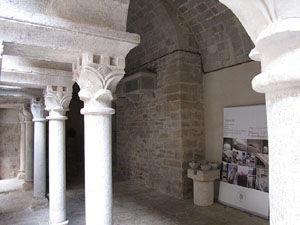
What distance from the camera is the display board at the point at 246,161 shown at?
4.25 meters

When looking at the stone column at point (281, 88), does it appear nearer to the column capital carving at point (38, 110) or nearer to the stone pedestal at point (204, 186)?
the stone pedestal at point (204, 186)

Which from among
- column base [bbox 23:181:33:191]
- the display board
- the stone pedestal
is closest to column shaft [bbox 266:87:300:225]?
the display board

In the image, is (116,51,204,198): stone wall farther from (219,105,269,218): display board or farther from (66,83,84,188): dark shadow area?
(66,83,84,188): dark shadow area

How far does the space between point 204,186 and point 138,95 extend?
122 inches

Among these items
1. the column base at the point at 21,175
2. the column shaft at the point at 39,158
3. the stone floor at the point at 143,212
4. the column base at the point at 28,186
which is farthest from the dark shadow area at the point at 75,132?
the column shaft at the point at 39,158

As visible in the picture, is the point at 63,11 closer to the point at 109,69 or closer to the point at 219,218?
the point at 109,69

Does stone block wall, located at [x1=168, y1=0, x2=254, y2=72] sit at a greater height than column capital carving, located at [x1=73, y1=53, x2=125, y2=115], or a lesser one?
greater

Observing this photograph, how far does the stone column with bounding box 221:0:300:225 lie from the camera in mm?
818

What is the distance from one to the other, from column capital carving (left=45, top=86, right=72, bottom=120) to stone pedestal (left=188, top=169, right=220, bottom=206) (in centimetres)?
278

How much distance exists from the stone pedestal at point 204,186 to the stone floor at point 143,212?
0.50 ft

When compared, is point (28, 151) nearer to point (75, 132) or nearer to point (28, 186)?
point (28, 186)

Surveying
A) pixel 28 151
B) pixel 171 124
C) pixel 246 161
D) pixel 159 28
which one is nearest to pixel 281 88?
pixel 246 161

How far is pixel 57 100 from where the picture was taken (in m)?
3.78

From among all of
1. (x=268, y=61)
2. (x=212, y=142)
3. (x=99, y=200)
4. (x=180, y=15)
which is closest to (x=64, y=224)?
(x=99, y=200)
